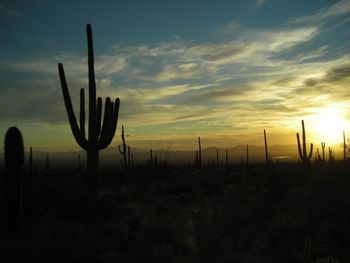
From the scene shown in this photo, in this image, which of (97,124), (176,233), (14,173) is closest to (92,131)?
(97,124)

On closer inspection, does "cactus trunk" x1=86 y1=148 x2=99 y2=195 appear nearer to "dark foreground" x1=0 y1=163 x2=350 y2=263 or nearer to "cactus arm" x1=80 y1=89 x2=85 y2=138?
"cactus arm" x1=80 y1=89 x2=85 y2=138

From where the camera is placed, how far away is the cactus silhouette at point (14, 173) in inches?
404

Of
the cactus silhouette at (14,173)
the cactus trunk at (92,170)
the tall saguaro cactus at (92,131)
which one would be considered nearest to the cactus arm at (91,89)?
the tall saguaro cactus at (92,131)

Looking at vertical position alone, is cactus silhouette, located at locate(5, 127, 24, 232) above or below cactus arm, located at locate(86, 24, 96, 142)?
below

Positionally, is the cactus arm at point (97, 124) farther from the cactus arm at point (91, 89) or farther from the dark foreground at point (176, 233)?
the dark foreground at point (176, 233)

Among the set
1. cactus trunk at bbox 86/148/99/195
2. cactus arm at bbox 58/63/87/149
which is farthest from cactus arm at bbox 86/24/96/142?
cactus trunk at bbox 86/148/99/195

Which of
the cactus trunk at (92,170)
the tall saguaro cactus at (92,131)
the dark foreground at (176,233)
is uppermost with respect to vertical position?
the tall saguaro cactus at (92,131)

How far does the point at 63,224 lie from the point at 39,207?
2520mm

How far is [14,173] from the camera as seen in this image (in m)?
10.6

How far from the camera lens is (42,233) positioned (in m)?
9.10

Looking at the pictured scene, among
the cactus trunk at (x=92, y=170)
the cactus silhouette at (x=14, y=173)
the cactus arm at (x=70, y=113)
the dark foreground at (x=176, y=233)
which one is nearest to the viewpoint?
the dark foreground at (x=176, y=233)

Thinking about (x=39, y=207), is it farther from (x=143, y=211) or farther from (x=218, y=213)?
(x=218, y=213)

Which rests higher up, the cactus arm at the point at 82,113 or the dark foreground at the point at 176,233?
the cactus arm at the point at 82,113

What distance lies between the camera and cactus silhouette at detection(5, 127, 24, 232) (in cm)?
1025
